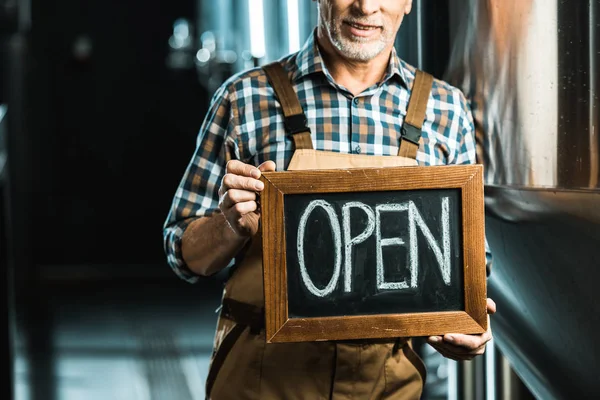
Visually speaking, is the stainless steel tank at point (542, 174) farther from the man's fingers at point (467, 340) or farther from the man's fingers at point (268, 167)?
the man's fingers at point (268, 167)

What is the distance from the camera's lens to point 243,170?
54.4 inches

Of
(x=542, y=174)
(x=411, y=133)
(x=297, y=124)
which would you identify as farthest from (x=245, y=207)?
(x=542, y=174)

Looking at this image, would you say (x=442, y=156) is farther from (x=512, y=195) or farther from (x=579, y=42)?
(x=579, y=42)

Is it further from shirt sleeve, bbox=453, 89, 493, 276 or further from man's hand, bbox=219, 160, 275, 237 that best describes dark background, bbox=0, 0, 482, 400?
man's hand, bbox=219, 160, 275, 237

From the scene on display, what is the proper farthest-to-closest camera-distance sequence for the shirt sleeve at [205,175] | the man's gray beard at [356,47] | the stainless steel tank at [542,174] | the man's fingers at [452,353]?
the shirt sleeve at [205,175] → the man's gray beard at [356,47] → the man's fingers at [452,353] → the stainless steel tank at [542,174]

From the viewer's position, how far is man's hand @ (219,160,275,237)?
1359 mm

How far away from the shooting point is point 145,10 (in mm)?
7020

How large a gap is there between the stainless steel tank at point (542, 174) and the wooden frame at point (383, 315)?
15 cm

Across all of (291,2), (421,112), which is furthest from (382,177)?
(291,2)

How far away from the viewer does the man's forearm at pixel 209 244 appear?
1.58m

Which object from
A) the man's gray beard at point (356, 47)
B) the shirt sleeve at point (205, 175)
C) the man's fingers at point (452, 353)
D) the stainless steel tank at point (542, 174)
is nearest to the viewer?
the stainless steel tank at point (542, 174)

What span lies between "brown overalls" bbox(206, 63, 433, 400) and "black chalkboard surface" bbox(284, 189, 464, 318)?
237 millimetres

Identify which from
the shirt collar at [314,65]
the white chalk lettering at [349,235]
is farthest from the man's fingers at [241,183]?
the shirt collar at [314,65]

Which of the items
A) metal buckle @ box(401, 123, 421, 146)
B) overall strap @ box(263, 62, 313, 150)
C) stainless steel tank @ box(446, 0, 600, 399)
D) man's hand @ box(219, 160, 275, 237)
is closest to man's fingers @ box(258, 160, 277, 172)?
man's hand @ box(219, 160, 275, 237)
